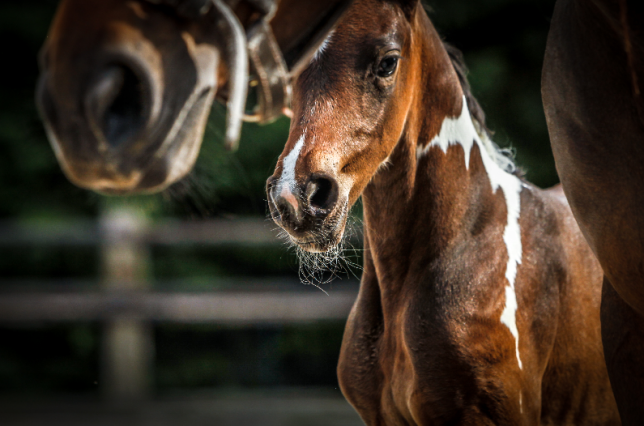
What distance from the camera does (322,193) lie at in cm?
126

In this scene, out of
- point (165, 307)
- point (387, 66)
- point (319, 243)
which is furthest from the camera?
point (165, 307)

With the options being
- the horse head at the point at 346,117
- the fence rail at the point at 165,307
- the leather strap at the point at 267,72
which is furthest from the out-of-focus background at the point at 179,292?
the leather strap at the point at 267,72

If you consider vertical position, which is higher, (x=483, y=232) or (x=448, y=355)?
(x=483, y=232)

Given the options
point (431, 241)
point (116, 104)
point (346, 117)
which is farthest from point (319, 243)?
point (116, 104)

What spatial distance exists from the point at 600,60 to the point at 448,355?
2.17 feet

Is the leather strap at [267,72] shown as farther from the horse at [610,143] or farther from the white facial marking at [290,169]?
the horse at [610,143]

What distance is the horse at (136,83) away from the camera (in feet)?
2.00

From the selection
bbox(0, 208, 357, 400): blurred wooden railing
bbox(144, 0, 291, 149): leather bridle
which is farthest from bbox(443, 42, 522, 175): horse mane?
bbox(0, 208, 357, 400): blurred wooden railing

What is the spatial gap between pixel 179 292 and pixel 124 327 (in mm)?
368

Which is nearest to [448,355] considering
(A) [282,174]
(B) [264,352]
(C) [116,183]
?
(A) [282,174]

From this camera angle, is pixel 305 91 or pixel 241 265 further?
pixel 241 265

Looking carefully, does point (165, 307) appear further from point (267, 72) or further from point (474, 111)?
point (267, 72)

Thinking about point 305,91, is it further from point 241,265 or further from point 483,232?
point 241,265

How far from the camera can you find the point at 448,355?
1406mm
